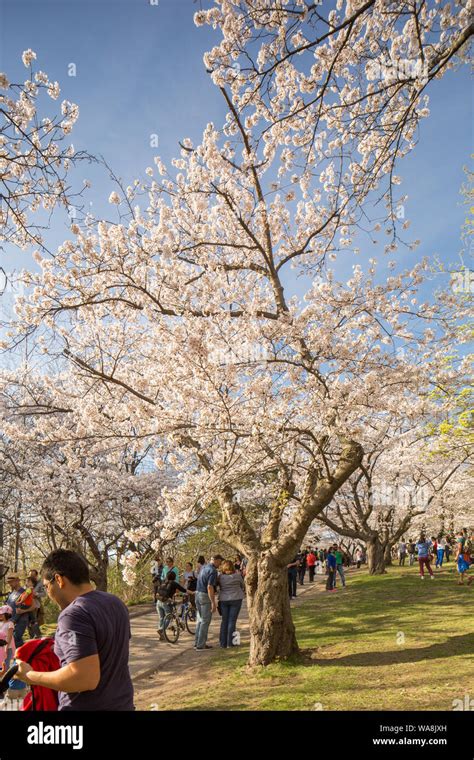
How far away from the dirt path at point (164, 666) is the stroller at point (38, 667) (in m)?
4.37

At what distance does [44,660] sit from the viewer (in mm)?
2945

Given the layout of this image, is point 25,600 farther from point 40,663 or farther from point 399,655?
point 40,663

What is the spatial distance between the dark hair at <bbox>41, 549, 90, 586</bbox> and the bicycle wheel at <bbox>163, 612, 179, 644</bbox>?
944cm

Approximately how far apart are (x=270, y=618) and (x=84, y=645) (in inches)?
240

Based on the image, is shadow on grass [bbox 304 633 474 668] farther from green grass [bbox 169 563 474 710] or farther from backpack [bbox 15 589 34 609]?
backpack [bbox 15 589 34 609]

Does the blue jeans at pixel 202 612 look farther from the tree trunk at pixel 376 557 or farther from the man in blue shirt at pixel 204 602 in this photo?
the tree trunk at pixel 376 557

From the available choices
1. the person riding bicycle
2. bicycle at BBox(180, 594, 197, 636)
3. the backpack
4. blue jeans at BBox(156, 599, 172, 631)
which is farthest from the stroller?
bicycle at BBox(180, 594, 197, 636)

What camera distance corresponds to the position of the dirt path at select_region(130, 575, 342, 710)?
24.1ft

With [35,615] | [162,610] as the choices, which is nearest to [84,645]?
[35,615]

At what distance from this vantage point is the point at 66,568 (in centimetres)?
288

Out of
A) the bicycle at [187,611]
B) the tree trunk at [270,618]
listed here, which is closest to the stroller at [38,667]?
the tree trunk at [270,618]

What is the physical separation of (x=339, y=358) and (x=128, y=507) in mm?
16161

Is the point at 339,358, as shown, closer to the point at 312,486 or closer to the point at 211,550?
the point at 312,486

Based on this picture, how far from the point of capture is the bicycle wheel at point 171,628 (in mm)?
11391
